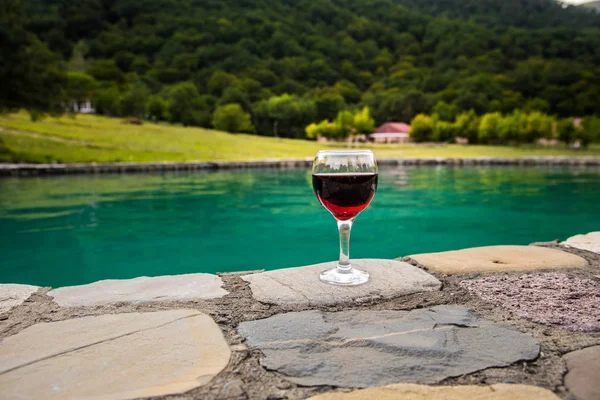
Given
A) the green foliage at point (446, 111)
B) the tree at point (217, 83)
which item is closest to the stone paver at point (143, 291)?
the green foliage at point (446, 111)

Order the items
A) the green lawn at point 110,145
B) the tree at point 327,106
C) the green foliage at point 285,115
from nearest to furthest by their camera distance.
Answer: the green lawn at point 110,145 < the green foliage at point 285,115 < the tree at point 327,106

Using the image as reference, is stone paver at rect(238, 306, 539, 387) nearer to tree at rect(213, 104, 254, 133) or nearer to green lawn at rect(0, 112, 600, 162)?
green lawn at rect(0, 112, 600, 162)

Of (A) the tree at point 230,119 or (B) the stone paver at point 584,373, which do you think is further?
(A) the tree at point 230,119

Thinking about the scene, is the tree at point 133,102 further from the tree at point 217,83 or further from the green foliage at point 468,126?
the green foliage at point 468,126

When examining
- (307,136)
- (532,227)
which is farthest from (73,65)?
(532,227)

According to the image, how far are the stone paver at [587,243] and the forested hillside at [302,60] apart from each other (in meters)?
54.4

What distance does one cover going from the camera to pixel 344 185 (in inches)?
66.3

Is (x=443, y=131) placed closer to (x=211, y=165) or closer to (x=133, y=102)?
(x=133, y=102)

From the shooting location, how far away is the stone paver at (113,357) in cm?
99

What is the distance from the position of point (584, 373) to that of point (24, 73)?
26333 mm

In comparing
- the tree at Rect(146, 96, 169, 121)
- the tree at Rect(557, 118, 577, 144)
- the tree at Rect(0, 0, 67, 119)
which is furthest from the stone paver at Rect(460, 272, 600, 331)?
the tree at Rect(146, 96, 169, 121)

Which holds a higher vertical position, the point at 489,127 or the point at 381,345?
the point at 489,127

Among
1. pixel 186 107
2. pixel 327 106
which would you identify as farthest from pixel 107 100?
pixel 327 106

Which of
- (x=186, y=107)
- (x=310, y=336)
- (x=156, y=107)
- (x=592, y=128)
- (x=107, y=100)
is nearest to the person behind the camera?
(x=310, y=336)
